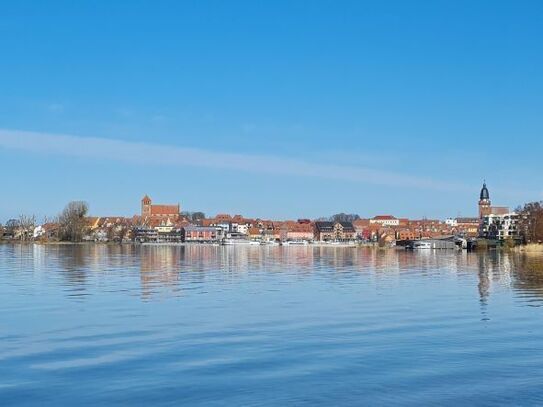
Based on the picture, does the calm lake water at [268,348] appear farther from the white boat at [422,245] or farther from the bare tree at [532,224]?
the white boat at [422,245]

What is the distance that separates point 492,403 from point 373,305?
16038 mm

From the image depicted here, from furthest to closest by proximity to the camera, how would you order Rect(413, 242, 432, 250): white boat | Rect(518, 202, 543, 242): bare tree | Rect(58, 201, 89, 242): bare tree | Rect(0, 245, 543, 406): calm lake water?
Rect(58, 201, 89, 242): bare tree
Rect(413, 242, 432, 250): white boat
Rect(518, 202, 543, 242): bare tree
Rect(0, 245, 543, 406): calm lake water

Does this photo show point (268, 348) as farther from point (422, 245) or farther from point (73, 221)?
point (73, 221)

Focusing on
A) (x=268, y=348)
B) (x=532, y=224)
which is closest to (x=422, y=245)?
(x=532, y=224)

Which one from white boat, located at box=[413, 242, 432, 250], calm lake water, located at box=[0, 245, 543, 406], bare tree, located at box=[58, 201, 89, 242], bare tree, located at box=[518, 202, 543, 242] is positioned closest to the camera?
calm lake water, located at box=[0, 245, 543, 406]

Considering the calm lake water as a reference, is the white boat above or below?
below

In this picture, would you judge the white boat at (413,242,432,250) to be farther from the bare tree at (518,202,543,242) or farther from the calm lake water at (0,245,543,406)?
the calm lake water at (0,245,543,406)

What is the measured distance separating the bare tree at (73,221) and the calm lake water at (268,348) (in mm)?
145692

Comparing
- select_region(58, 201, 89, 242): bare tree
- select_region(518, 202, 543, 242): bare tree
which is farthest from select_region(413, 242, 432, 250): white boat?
select_region(58, 201, 89, 242): bare tree

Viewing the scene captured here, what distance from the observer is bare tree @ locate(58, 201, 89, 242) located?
17662 centimetres

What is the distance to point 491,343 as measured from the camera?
1972 centimetres

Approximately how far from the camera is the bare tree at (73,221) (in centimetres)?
17662

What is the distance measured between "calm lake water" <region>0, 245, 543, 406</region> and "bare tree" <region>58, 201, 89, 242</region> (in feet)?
478

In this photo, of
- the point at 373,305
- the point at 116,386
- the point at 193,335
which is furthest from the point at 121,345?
the point at 373,305
